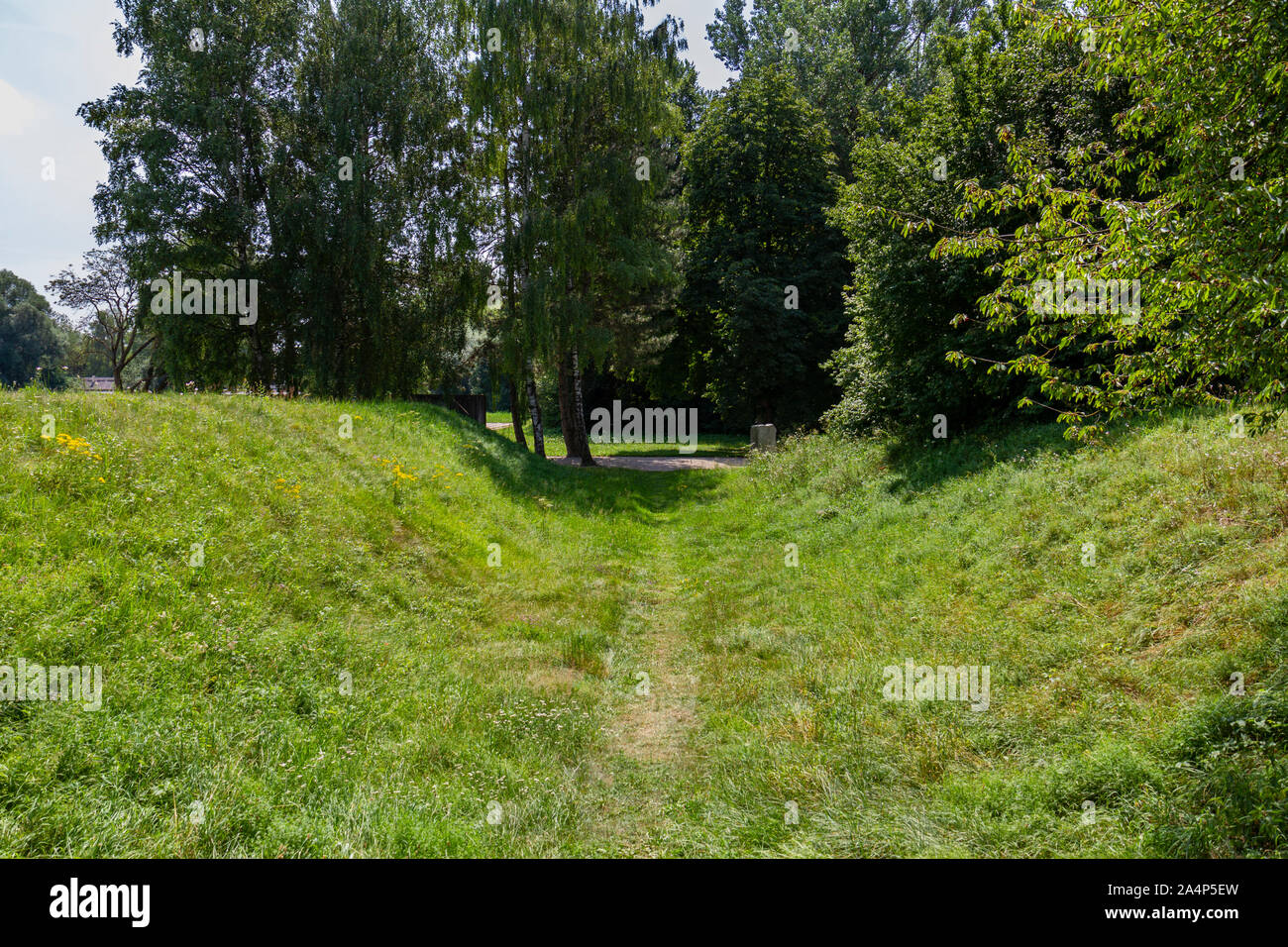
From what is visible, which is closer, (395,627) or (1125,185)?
(395,627)

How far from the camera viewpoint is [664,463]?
26031mm

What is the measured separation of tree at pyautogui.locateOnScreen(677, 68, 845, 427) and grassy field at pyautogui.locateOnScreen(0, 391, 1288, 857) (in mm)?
18035

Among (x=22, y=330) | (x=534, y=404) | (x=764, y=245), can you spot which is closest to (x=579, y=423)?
(x=534, y=404)

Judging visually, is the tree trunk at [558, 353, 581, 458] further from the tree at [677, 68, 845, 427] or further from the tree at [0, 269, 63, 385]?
the tree at [0, 269, 63, 385]

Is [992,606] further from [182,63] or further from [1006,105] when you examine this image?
[182,63]

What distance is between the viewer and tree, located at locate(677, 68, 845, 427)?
27.6 meters

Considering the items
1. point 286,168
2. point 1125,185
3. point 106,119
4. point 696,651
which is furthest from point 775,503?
point 106,119

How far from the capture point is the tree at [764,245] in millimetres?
27578

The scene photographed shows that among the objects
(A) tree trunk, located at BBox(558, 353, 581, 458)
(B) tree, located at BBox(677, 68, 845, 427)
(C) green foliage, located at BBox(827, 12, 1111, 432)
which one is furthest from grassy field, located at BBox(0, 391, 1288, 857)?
(B) tree, located at BBox(677, 68, 845, 427)

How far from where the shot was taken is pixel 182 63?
19219 mm

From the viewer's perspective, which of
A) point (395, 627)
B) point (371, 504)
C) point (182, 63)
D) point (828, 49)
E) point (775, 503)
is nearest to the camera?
point (395, 627)

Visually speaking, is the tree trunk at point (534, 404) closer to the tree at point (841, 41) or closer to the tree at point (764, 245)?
the tree at point (764, 245)

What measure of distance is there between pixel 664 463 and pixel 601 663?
19.1 m
